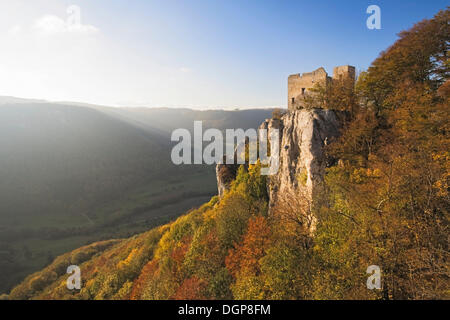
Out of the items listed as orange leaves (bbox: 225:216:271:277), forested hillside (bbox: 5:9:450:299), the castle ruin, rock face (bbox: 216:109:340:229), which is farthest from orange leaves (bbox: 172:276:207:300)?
the castle ruin

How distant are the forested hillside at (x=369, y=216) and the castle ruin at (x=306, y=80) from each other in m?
3.71

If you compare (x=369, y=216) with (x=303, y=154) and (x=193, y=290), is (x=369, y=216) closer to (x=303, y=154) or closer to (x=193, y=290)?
(x=303, y=154)

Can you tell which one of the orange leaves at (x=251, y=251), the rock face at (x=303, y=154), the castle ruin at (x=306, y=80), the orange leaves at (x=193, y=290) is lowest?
the orange leaves at (x=193, y=290)

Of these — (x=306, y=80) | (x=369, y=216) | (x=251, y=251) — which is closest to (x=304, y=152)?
(x=369, y=216)

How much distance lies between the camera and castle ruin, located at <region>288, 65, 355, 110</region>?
28217 millimetres

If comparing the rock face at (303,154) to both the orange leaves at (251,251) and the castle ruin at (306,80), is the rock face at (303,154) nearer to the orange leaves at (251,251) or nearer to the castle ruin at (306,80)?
the orange leaves at (251,251)

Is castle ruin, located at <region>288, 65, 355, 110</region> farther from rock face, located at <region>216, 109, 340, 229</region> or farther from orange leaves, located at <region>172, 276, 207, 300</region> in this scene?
orange leaves, located at <region>172, 276, 207, 300</region>

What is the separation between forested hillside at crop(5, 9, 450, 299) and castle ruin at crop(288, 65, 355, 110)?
12.2 ft

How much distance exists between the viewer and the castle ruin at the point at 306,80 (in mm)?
28217

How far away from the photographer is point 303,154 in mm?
22594

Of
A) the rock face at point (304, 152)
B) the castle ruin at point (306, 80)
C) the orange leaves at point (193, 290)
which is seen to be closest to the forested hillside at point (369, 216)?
the orange leaves at point (193, 290)

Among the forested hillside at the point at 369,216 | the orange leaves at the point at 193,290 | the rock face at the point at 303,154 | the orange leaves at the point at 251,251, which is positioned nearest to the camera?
the forested hillside at the point at 369,216
